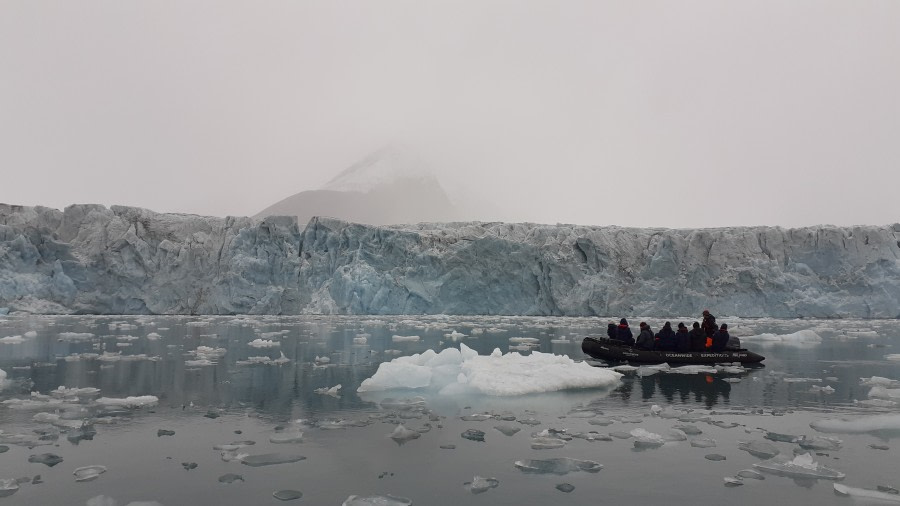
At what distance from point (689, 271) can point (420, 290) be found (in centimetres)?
1540

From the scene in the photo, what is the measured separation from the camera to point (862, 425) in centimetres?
658

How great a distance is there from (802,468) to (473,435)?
306 cm

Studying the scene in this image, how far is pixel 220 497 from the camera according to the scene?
14.0ft

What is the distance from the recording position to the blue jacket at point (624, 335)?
44.3 ft

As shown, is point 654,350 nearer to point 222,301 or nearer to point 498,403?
point 498,403

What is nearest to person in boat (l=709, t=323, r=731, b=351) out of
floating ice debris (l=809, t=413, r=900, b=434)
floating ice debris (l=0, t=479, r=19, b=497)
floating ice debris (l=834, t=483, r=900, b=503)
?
floating ice debris (l=809, t=413, r=900, b=434)

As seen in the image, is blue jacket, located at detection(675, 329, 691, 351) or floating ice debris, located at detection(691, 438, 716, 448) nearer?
floating ice debris, located at detection(691, 438, 716, 448)

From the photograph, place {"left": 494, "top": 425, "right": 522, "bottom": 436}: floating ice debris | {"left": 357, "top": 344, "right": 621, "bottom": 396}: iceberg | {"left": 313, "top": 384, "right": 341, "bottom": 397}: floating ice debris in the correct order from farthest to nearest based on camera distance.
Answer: {"left": 357, "top": 344, "right": 621, "bottom": 396}: iceberg, {"left": 313, "top": 384, "right": 341, "bottom": 397}: floating ice debris, {"left": 494, "top": 425, "right": 522, "bottom": 436}: floating ice debris

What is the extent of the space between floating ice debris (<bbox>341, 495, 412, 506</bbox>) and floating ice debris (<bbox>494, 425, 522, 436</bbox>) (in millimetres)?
2340

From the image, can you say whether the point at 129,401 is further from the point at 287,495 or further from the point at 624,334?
the point at 624,334

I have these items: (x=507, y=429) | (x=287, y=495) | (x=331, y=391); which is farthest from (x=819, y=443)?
(x=331, y=391)

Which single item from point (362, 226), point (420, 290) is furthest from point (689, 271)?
point (362, 226)

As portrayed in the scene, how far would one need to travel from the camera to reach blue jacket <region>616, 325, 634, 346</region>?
13.5 m

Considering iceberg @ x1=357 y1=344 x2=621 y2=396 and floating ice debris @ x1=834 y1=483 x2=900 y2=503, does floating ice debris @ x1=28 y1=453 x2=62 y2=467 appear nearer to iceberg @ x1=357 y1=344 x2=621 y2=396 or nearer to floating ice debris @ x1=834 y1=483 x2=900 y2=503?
iceberg @ x1=357 y1=344 x2=621 y2=396
